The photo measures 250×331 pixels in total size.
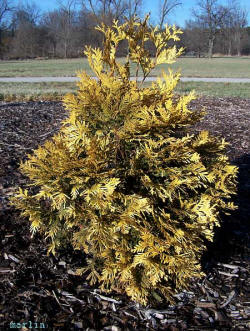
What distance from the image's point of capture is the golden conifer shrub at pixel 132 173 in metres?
2.27

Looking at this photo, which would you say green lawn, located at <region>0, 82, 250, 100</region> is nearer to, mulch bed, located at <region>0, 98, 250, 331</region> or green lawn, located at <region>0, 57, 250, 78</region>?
green lawn, located at <region>0, 57, 250, 78</region>

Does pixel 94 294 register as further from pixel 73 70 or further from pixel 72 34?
pixel 72 34

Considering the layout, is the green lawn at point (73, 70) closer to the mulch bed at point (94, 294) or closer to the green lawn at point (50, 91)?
the green lawn at point (50, 91)

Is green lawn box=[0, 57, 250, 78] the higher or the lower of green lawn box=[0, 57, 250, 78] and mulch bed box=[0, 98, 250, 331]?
the higher

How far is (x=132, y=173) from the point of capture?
2348mm

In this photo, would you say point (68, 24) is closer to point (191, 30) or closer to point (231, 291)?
point (191, 30)

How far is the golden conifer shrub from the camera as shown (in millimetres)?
2270

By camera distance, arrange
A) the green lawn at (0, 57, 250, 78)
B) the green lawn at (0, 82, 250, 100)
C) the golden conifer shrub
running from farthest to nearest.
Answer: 1. the green lawn at (0, 57, 250, 78)
2. the green lawn at (0, 82, 250, 100)
3. the golden conifer shrub

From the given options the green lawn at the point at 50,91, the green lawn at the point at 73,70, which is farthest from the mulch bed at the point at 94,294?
the green lawn at the point at 73,70

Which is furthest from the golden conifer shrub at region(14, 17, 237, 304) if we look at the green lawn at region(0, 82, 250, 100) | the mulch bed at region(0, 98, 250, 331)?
the green lawn at region(0, 82, 250, 100)

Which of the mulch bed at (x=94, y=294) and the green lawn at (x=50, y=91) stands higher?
the green lawn at (x=50, y=91)

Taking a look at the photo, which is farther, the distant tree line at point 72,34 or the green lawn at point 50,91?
the distant tree line at point 72,34

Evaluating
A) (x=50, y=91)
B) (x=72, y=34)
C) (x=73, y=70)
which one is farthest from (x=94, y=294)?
(x=72, y=34)

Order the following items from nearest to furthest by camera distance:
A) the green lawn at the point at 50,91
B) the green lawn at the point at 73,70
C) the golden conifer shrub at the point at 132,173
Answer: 1. the golden conifer shrub at the point at 132,173
2. the green lawn at the point at 50,91
3. the green lawn at the point at 73,70
